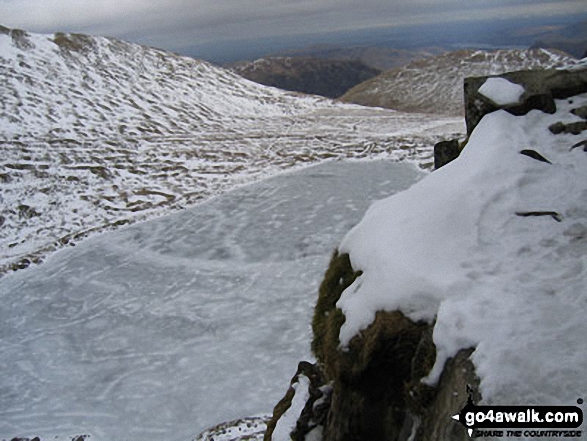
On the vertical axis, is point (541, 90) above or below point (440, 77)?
below

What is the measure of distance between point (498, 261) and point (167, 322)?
43.3 feet

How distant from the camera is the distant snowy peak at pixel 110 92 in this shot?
46.0 meters

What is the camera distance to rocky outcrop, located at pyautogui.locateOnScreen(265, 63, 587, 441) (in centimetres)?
480

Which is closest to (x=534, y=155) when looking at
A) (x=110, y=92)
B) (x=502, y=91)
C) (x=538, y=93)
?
(x=538, y=93)

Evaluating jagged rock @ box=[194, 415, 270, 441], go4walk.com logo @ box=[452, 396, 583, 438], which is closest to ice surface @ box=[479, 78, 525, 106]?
go4walk.com logo @ box=[452, 396, 583, 438]

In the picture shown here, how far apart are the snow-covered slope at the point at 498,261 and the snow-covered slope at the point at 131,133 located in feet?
70.6

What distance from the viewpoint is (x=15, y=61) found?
2089 inches

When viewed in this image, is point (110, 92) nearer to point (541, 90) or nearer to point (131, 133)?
point (131, 133)

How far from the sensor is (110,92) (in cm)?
5544

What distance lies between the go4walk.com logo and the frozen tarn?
8.61 metres

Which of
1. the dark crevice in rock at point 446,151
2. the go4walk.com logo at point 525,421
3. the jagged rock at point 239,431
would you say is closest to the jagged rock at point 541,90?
the dark crevice in rock at point 446,151

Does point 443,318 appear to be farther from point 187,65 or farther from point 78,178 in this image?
point 187,65

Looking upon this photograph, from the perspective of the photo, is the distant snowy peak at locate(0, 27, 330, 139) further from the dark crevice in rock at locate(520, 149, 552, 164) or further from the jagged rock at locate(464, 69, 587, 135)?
the dark crevice in rock at locate(520, 149, 552, 164)

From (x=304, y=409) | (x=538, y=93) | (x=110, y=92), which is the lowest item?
(x=304, y=409)
